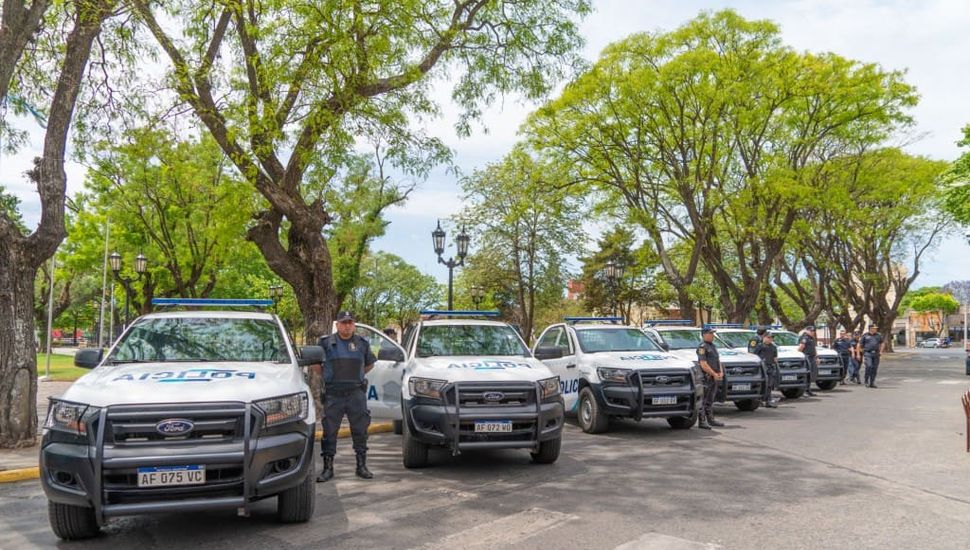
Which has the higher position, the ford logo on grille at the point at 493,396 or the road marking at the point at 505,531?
the ford logo on grille at the point at 493,396

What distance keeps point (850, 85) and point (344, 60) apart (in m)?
18.4

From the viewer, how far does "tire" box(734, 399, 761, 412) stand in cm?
1499

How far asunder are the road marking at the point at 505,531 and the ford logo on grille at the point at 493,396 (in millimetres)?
1701

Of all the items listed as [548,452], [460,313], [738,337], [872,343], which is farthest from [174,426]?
[872,343]

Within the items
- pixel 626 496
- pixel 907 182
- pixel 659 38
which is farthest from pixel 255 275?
pixel 626 496

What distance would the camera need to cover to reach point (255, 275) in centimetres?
5406

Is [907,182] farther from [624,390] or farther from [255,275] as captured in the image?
[255,275]

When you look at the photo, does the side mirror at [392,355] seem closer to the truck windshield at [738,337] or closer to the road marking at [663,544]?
the road marking at [663,544]

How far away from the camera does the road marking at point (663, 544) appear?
17.2ft

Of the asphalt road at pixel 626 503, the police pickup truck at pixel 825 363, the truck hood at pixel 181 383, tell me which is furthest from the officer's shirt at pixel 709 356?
the truck hood at pixel 181 383

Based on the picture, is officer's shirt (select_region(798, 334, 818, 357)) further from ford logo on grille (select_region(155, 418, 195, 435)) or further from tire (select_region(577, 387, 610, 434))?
ford logo on grille (select_region(155, 418, 195, 435))

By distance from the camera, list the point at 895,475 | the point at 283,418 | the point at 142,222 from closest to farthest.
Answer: the point at 283,418 → the point at 895,475 → the point at 142,222

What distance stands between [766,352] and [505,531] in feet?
38.3

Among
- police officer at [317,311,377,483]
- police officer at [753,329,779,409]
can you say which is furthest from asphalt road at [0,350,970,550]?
police officer at [753,329,779,409]
